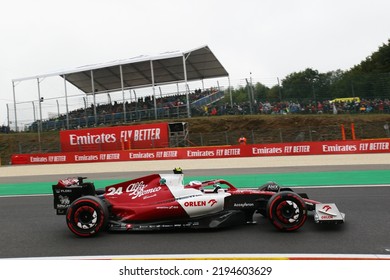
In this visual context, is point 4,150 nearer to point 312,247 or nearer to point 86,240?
point 86,240

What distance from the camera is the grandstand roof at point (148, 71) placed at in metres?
30.5

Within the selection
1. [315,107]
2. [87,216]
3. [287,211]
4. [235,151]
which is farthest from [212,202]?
[315,107]

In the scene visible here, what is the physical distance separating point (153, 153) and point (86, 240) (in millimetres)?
17067

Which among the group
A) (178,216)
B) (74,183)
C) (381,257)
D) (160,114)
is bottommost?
(381,257)

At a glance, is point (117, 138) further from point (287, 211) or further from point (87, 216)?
point (287, 211)

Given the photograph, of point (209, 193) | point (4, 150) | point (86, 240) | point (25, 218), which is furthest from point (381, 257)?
point (4, 150)

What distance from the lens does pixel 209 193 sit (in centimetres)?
586

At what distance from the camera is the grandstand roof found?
3052 centimetres

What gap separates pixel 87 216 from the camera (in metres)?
5.64

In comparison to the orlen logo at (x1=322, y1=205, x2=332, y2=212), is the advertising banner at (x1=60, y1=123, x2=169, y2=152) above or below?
above

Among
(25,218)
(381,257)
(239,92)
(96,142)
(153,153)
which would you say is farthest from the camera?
(239,92)

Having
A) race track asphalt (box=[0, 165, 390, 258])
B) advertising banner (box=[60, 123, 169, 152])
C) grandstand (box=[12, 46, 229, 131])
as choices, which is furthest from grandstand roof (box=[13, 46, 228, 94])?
race track asphalt (box=[0, 165, 390, 258])

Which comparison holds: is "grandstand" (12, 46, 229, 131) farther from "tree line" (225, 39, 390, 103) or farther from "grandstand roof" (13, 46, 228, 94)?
"tree line" (225, 39, 390, 103)

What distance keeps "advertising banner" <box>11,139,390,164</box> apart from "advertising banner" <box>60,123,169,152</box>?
7.92ft
